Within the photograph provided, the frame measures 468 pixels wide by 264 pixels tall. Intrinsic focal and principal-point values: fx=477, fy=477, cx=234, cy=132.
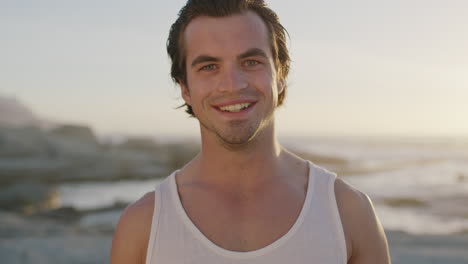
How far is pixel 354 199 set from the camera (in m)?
2.46

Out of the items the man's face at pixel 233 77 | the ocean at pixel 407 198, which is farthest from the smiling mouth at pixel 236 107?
the ocean at pixel 407 198

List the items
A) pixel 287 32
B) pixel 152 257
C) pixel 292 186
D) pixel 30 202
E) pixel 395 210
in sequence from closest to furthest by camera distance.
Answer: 1. pixel 152 257
2. pixel 292 186
3. pixel 287 32
4. pixel 395 210
5. pixel 30 202

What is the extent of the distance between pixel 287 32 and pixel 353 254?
1425mm

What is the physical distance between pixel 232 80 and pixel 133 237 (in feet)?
3.06

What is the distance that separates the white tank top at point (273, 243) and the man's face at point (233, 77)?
470mm

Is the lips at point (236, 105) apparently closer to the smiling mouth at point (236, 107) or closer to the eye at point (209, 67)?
the smiling mouth at point (236, 107)

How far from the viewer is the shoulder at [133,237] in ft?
7.86

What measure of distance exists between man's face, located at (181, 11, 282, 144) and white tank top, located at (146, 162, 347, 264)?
47cm

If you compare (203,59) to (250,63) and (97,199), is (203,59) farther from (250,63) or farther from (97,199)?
(97,199)

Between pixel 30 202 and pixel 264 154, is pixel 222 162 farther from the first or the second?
pixel 30 202

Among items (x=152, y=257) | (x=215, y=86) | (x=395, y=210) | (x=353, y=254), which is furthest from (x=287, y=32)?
(x=395, y=210)

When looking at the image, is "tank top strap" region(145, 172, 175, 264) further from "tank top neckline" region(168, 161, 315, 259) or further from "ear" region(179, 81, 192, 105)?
"ear" region(179, 81, 192, 105)

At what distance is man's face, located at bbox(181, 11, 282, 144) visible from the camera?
7.80 feet

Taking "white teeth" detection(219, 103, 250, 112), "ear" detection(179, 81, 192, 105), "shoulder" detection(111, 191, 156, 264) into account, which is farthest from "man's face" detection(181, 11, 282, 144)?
"shoulder" detection(111, 191, 156, 264)
